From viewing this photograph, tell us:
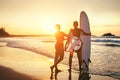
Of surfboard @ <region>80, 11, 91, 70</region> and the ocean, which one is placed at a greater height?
surfboard @ <region>80, 11, 91, 70</region>

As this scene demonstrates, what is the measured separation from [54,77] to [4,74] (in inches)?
95.1

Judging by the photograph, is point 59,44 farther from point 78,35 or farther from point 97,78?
point 97,78

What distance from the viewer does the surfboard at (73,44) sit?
11.8m

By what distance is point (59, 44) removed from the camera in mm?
11328

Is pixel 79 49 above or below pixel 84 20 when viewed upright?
below

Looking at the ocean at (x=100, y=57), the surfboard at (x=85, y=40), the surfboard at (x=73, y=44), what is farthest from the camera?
the surfboard at (x=85, y=40)

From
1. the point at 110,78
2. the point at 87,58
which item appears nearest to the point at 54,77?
the point at 110,78

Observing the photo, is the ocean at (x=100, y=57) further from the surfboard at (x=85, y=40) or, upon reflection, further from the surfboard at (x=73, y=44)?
the surfboard at (x=73, y=44)

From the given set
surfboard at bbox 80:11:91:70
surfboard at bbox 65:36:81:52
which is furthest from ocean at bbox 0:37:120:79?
surfboard at bbox 65:36:81:52

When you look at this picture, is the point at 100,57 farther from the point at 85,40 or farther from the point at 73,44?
the point at 73,44

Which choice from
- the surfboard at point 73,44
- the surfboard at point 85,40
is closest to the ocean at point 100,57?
the surfboard at point 85,40

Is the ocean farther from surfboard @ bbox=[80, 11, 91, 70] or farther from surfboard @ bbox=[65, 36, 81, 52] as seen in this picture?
surfboard @ bbox=[65, 36, 81, 52]

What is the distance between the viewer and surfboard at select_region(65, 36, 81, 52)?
1180cm

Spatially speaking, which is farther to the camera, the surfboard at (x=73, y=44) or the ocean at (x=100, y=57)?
the ocean at (x=100, y=57)
